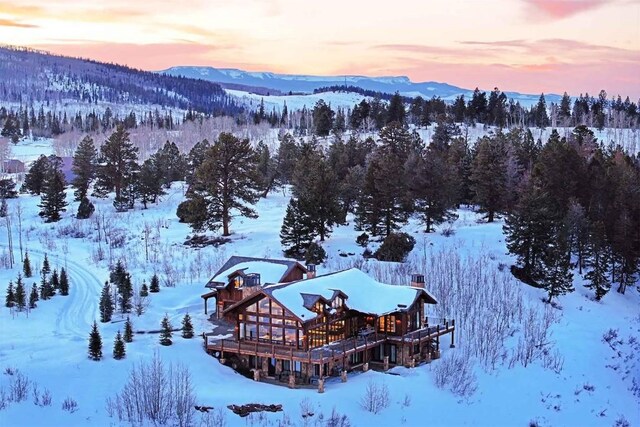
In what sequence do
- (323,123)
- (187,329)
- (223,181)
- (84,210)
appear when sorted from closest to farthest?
(187,329), (223,181), (84,210), (323,123)

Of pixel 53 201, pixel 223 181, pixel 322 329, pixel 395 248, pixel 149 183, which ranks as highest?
pixel 223 181

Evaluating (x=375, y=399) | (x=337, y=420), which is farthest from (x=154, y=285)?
(x=337, y=420)

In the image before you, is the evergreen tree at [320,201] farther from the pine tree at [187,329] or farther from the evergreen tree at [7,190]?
the evergreen tree at [7,190]

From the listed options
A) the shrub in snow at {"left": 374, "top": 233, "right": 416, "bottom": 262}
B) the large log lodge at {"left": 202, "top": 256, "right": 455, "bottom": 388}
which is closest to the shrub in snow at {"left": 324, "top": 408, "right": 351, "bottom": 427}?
the large log lodge at {"left": 202, "top": 256, "right": 455, "bottom": 388}

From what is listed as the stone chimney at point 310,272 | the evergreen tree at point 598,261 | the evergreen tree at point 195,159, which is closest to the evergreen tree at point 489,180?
the evergreen tree at point 598,261

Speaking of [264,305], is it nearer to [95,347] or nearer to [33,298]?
[95,347]

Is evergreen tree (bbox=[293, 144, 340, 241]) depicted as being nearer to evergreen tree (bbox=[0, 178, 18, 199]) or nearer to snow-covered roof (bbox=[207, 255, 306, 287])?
snow-covered roof (bbox=[207, 255, 306, 287])

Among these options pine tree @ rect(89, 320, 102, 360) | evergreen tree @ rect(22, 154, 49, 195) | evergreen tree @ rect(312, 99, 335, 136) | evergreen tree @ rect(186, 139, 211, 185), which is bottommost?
pine tree @ rect(89, 320, 102, 360)
